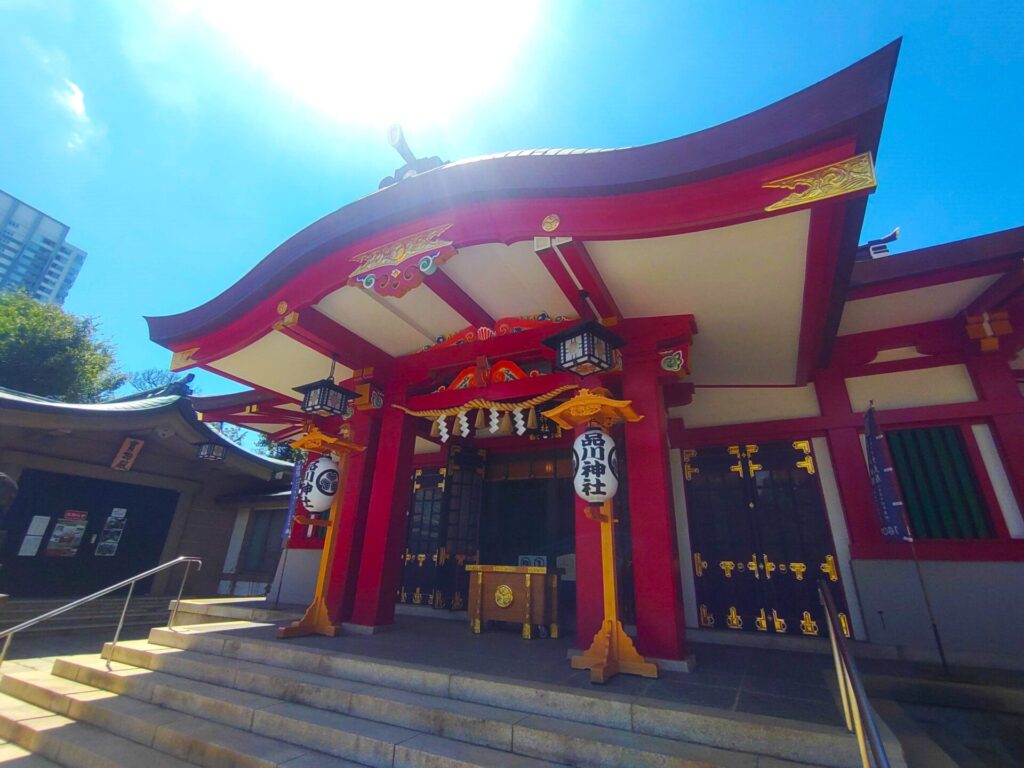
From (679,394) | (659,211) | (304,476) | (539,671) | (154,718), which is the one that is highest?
(659,211)

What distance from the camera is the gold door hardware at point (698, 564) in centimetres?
641

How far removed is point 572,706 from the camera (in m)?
3.14

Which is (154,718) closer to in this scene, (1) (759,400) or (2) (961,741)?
(2) (961,741)

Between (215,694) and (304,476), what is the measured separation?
8.23 feet

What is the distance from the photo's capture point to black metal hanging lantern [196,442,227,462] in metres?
11.1

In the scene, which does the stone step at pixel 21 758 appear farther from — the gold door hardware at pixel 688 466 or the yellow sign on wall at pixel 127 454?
the yellow sign on wall at pixel 127 454

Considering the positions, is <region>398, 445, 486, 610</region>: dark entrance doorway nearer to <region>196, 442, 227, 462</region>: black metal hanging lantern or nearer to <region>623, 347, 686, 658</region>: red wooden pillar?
<region>623, 347, 686, 658</region>: red wooden pillar

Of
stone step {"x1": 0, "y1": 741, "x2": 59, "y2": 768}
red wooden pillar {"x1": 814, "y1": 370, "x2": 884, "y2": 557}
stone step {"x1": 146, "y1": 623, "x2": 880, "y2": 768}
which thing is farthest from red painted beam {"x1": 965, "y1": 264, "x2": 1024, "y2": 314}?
stone step {"x1": 0, "y1": 741, "x2": 59, "y2": 768}

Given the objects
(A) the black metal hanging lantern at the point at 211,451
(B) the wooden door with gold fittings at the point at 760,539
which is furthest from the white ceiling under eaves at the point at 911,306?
(A) the black metal hanging lantern at the point at 211,451

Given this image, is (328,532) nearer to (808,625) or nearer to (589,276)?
(589,276)

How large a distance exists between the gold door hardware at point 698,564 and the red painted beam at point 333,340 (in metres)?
5.25

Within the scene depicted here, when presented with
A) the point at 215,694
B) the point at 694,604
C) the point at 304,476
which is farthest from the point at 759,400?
the point at 215,694

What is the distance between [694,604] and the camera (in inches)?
248

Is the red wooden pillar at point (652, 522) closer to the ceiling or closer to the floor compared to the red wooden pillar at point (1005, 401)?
closer to the floor
